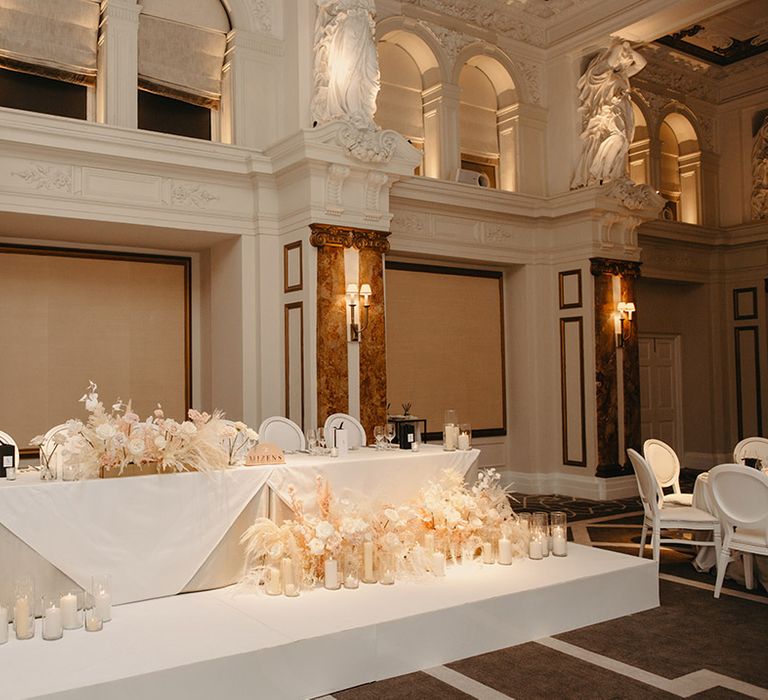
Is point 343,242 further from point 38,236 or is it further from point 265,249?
point 38,236

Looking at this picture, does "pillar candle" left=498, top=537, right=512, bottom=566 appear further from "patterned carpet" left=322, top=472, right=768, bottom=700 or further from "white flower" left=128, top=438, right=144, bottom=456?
"white flower" left=128, top=438, right=144, bottom=456

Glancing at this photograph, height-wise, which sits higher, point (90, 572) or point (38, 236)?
point (38, 236)

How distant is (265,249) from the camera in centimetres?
794

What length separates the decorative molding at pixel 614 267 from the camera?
32.1 feet

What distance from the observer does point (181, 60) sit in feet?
26.4

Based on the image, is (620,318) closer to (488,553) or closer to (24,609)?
(488,553)

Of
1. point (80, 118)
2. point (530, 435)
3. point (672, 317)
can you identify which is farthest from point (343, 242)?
point (672, 317)

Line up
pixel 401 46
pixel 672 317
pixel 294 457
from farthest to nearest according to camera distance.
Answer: pixel 672 317 < pixel 401 46 < pixel 294 457

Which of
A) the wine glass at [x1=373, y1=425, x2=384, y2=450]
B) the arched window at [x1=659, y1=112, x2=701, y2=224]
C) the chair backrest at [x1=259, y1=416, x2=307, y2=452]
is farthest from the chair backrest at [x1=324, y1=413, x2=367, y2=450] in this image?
the arched window at [x1=659, y1=112, x2=701, y2=224]

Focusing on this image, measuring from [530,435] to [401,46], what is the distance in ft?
17.3

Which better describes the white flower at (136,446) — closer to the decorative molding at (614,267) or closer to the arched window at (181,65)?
the arched window at (181,65)

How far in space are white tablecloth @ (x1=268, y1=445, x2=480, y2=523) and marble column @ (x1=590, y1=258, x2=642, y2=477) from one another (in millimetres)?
4565

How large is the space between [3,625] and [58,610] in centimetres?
24

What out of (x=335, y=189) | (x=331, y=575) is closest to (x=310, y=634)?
(x=331, y=575)
